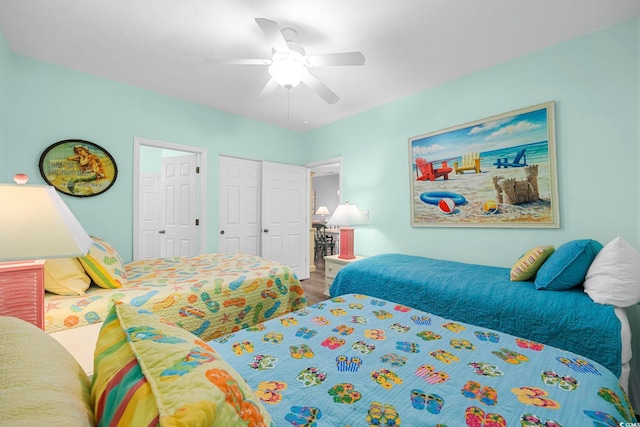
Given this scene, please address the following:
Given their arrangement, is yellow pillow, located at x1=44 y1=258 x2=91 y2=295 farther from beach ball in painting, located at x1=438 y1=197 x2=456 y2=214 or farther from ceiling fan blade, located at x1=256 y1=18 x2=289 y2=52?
beach ball in painting, located at x1=438 y1=197 x2=456 y2=214

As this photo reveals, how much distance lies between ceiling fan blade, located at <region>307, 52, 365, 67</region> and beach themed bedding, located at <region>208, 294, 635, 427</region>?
1.79 meters

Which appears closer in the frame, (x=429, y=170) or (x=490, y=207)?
(x=490, y=207)

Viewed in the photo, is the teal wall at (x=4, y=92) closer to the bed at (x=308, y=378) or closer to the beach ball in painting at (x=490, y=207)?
the bed at (x=308, y=378)

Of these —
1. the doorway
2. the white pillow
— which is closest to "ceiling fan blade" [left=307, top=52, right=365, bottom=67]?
the white pillow

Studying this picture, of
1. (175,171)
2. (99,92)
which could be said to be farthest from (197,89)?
(175,171)

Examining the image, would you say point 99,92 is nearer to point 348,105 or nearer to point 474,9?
point 348,105

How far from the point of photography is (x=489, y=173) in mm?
2707

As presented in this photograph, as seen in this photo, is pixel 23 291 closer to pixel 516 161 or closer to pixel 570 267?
pixel 570 267

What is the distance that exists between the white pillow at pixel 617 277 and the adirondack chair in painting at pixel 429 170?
1547 mm

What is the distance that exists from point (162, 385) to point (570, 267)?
2.33 metres

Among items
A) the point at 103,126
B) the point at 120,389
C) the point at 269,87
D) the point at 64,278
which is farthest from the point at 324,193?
the point at 120,389

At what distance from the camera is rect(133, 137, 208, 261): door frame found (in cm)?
314

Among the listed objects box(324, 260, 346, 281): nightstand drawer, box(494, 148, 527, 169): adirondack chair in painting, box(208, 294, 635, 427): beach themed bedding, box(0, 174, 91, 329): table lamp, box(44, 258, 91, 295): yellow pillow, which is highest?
box(494, 148, 527, 169): adirondack chair in painting

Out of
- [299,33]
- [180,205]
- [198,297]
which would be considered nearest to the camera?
[198,297]
